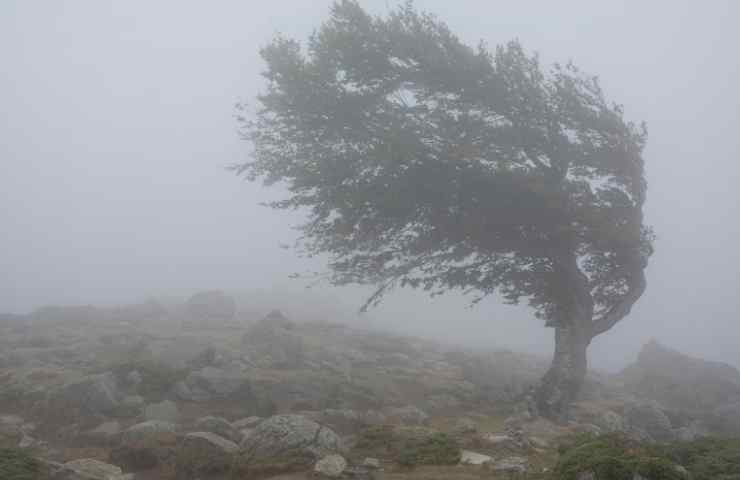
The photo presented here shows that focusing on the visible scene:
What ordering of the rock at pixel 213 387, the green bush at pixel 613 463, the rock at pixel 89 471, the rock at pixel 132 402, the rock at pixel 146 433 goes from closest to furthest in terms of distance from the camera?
1. the green bush at pixel 613 463
2. the rock at pixel 89 471
3. the rock at pixel 146 433
4. the rock at pixel 132 402
5. the rock at pixel 213 387

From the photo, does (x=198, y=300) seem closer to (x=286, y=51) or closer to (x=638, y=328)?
(x=286, y=51)

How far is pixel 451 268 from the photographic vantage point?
22344mm

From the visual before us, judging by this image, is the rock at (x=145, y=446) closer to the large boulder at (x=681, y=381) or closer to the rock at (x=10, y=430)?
the rock at (x=10, y=430)

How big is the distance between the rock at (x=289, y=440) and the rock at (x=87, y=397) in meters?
6.59

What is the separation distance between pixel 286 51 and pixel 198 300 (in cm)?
2625

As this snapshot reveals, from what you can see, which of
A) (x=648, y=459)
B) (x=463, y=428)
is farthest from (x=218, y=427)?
(x=648, y=459)

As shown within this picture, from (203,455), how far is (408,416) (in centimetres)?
714

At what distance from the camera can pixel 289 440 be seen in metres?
10.9

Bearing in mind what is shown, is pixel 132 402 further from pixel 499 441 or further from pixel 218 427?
pixel 499 441

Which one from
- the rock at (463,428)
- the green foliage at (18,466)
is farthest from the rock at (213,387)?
the green foliage at (18,466)

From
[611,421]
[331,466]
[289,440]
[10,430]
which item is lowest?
[10,430]

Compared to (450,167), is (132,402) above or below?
below

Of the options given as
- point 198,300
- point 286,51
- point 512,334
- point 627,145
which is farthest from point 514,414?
point 512,334

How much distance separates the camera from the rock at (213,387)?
17.2 meters
